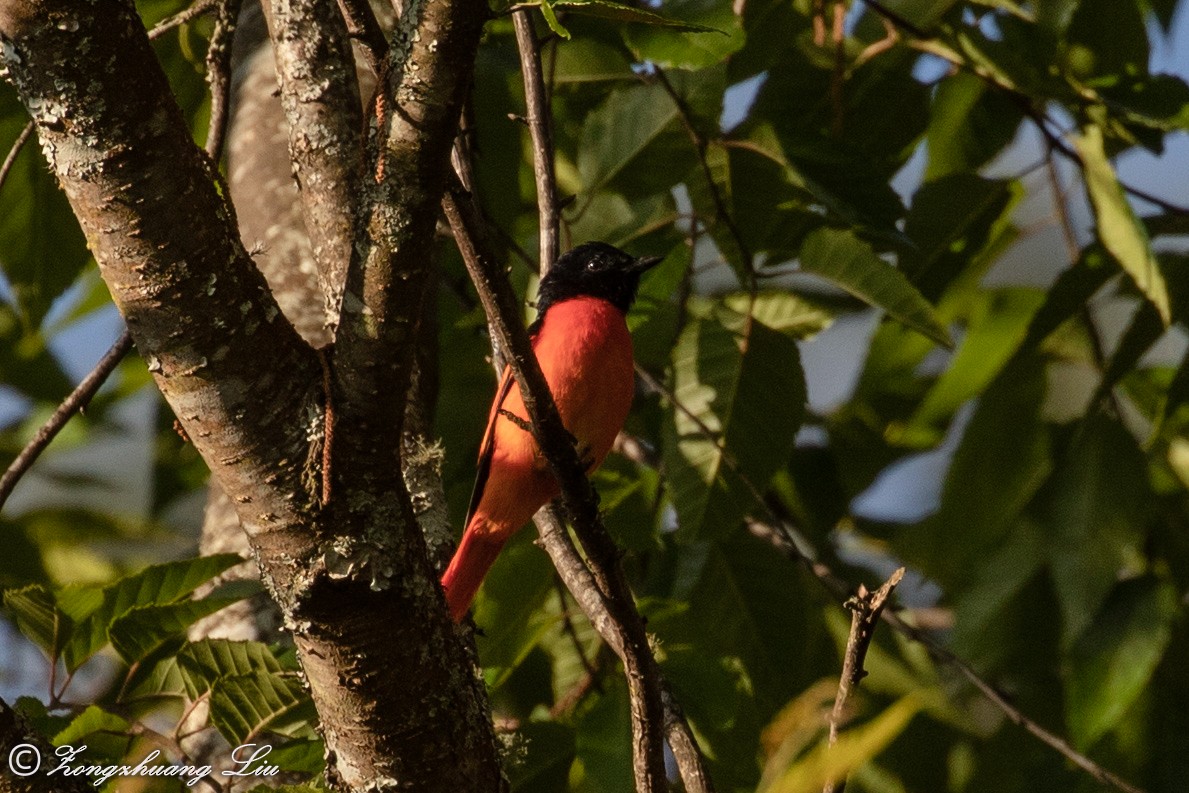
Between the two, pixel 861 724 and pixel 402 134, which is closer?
pixel 402 134

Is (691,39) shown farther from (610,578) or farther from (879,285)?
(610,578)

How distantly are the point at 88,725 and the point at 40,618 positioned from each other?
0.89 feet

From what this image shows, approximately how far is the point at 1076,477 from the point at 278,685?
2.59m

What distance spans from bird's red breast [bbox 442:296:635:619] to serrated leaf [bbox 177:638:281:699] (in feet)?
1.69

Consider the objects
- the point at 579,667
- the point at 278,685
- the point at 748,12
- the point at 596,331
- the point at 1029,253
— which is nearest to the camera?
the point at 278,685

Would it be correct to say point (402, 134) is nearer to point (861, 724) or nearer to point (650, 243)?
point (650, 243)

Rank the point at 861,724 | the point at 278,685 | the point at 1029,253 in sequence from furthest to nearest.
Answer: the point at 1029,253
the point at 861,724
the point at 278,685

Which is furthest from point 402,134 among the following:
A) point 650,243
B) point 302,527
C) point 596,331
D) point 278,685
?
point 650,243

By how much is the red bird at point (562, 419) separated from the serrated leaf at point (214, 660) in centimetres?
45

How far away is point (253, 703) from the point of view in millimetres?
2414

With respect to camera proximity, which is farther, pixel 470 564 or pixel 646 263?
pixel 646 263

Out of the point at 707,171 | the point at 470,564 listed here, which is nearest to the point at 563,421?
the point at 470,564

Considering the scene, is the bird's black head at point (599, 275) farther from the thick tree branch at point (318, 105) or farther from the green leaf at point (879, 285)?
the thick tree branch at point (318, 105)

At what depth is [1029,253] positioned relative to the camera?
7.30m
